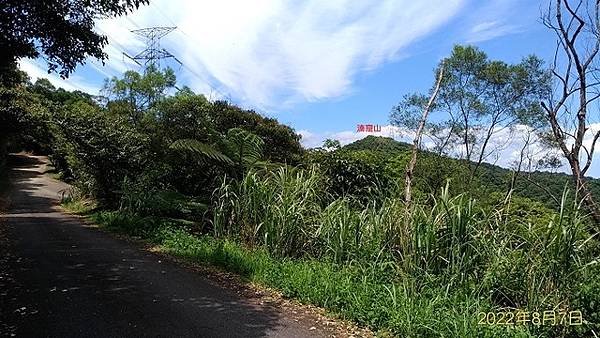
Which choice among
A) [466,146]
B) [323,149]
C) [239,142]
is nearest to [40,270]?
[239,142]

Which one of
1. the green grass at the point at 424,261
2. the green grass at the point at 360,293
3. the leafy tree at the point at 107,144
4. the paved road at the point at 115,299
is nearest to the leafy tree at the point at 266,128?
the leafy tree at the point at 107,144

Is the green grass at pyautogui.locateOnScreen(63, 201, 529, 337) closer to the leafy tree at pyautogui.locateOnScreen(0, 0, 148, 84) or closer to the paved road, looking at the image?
the paved road

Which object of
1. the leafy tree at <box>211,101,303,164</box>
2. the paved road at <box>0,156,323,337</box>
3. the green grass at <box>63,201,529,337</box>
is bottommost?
the paved road at <box>0,156,323,337</box>

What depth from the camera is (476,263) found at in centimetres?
524

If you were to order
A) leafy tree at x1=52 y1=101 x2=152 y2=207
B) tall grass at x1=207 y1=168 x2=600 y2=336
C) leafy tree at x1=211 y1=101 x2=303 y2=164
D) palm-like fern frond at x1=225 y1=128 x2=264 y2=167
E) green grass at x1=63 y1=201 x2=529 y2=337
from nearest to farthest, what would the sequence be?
green grass at x1=63 y1=201 x2=529 y2=337
tall grass at x1=207 y1=168 x2=600 y2=336
palm-like fern frond at x1=225 y1=128 x2=264 y2=167
leafy tree at x1=211 y1=101 x2=303 y2=164
leafy tree at x1=52 y1=101 x2=152 y2=207

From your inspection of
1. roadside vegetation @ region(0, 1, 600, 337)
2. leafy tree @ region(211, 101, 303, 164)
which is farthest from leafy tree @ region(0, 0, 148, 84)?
leafy tree @ region(211, 101, 303, 164)

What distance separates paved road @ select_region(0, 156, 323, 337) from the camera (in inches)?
185

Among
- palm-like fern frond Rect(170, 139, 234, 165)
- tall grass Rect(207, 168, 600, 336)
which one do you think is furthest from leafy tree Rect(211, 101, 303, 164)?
tall grass Rect(207, 168, 600, 336)

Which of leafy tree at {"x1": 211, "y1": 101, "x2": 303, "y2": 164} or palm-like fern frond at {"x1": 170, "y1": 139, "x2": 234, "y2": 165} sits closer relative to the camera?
palm-like fern frond at {"x1": 170, "y1": 139, "x2": 234, "y2": 165}

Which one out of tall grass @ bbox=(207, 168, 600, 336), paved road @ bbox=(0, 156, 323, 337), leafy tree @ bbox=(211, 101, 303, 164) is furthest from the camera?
leafy tree @ bbox=(211, 101, 303, 164)

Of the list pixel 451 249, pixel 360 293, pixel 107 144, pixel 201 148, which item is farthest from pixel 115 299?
pixel 107 144

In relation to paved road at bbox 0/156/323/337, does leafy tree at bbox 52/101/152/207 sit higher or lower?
higher

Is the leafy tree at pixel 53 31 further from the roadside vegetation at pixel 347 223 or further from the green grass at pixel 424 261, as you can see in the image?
the green grass at pixel 424 261

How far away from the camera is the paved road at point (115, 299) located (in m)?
4.70
